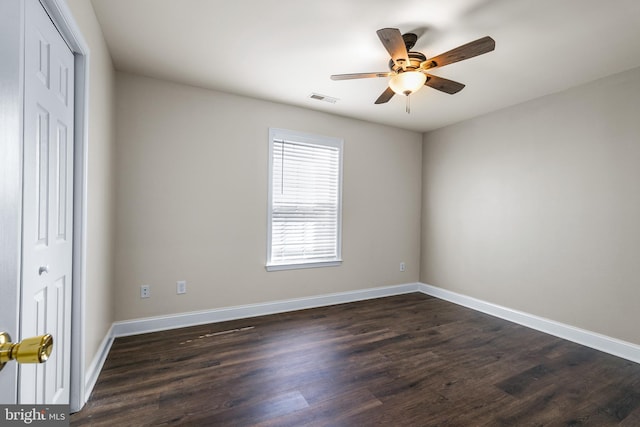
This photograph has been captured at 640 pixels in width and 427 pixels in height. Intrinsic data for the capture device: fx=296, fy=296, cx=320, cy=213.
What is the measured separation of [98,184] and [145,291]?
1.24 meters

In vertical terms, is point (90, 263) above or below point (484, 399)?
above

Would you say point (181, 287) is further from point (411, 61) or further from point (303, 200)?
point (411, 61)

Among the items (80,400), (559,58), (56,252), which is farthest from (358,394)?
(559,58)

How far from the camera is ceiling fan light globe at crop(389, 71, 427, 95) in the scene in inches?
87.6

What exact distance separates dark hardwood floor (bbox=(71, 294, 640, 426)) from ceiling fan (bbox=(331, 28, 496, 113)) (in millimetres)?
2248

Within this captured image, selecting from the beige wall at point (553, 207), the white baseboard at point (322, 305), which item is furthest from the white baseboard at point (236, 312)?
the beige wall at point (553, 207)

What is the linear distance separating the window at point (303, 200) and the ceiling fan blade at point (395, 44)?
1.77m

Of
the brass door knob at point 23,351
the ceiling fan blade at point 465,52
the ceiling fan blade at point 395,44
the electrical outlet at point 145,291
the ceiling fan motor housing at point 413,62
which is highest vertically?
the ceiling fan motor housing at point 413,62

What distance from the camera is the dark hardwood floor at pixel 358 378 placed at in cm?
182

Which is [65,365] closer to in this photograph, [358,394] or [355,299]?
[358,394]

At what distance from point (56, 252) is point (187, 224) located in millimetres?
1594

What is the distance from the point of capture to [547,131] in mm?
3193

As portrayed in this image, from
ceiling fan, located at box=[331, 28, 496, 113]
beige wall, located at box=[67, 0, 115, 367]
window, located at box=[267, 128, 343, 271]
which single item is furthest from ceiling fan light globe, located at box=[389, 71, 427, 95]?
beige wall, located at box=[67, 0, 115, 367]

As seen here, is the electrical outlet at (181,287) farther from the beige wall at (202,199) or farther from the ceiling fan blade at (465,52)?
the ceiling fan blade at (465,52)
